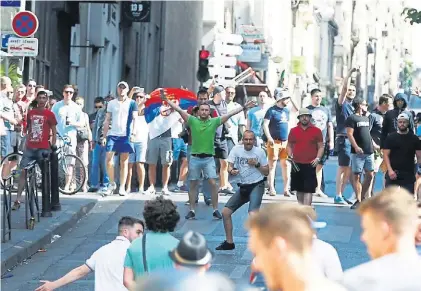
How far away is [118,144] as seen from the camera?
2056 cm

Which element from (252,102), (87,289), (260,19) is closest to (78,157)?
(252,102)

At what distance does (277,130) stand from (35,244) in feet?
25.2

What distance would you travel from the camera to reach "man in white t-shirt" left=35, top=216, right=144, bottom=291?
320 inches

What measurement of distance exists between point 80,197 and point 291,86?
167ft

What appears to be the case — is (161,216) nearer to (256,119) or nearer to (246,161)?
(246,161)

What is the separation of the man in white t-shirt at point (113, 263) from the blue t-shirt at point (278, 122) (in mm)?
13326

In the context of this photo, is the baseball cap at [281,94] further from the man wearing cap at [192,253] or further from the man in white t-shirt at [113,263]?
the man wearing cap at [192,253]

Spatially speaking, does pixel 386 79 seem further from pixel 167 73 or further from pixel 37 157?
pixel 37 157

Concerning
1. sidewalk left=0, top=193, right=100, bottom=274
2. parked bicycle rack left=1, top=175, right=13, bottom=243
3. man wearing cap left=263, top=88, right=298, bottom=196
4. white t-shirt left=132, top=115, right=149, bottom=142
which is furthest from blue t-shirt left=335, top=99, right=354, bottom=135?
parked bicycle rack left=1, top=175, right=13, bottom=243

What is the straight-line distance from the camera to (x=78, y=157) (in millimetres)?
20688

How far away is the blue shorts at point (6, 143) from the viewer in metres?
19.4

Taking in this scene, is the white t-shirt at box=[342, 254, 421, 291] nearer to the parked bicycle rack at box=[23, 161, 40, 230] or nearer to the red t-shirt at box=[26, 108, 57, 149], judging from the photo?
the parked bicycle rack at box=[23, 161, 40, 230]

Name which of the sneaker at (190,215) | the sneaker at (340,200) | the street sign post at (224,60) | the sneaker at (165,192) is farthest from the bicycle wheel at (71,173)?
the street sign post at (224,60)

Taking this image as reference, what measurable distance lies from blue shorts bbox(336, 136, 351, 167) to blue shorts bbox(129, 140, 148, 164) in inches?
118
